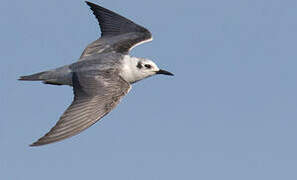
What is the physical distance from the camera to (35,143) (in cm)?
1256

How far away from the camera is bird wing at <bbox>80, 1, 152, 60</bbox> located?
18328 millimetres

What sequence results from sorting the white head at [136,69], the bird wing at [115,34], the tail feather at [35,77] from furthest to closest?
the bird wing at [115,34] < the white head at [136,69] < the tail feather at [35,77]

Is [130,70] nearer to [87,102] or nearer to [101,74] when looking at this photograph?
[101,74]

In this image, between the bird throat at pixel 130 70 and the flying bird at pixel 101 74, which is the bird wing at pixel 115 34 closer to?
the flying bird at pixel 101 74

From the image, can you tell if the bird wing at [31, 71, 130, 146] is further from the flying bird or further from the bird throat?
the bird throat

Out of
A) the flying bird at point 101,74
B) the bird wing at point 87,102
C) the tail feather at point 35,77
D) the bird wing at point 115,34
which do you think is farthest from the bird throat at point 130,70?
the tail feather at point 35,77

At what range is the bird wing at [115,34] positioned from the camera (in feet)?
60.1

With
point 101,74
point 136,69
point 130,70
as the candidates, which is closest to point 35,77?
point 101,74

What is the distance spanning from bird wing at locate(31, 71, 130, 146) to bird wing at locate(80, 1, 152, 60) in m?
2.44

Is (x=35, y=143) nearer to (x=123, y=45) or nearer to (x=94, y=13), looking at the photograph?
(x=123, y=45)

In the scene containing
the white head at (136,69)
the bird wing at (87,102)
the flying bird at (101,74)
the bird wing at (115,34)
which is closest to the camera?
the bird wing at (87,102)

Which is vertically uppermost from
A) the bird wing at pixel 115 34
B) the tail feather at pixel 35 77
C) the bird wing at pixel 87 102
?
the bird wing at pixel 115 34

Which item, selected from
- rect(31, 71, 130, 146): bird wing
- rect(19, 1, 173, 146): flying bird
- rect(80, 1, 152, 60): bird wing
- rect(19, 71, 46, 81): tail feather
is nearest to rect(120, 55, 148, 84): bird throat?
rect(19, 1, 173, 146): flying bird

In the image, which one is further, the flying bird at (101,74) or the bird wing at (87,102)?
the flying bird at (101,74)
